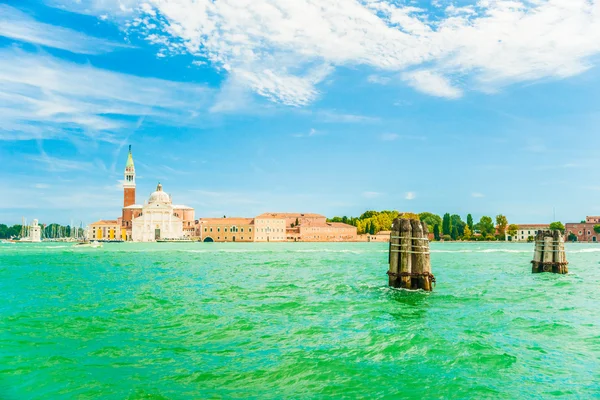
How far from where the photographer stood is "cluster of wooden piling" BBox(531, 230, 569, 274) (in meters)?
21.1

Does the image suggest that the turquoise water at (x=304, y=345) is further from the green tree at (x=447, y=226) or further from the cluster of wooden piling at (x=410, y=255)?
the green tree at (x=447, y=226)

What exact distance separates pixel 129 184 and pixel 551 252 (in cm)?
12189

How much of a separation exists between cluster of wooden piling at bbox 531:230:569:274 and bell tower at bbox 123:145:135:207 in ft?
395

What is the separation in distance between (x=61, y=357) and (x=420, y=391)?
5.41 metres

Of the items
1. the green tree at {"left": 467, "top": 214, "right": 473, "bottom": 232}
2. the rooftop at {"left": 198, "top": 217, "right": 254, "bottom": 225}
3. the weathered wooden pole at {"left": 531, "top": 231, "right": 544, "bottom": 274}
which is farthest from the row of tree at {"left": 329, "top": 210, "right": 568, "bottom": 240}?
the weathered wooden pole at {"left": 531, "top": 231, "right": 544, "bottom": 274}

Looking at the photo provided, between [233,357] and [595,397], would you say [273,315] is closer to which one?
[233,357]

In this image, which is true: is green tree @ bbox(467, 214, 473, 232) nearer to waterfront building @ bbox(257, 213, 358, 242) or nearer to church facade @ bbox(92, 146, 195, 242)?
waterfront building @ bbox(257, 213, 358, 242)

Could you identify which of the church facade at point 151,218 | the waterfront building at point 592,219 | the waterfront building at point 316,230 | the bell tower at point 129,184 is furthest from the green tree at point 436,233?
the bell tower at point 129,184

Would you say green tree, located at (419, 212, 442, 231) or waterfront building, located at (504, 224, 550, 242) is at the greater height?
green tree, located at (419, 212, 442, 231)

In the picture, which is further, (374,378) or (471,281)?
(471,281)

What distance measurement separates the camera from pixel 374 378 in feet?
22.5

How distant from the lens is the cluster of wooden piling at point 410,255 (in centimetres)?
1399

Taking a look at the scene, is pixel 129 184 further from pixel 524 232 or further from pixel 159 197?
pixel 524 232

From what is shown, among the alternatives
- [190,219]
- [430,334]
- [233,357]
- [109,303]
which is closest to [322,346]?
[233,357]
